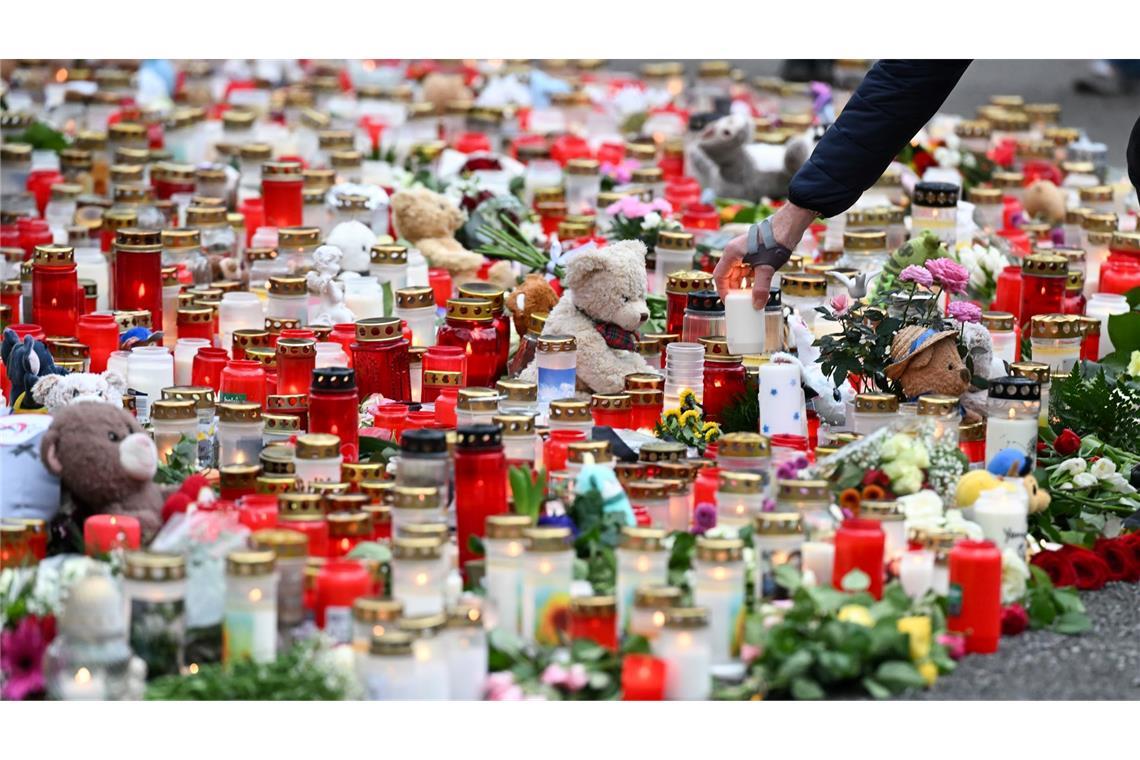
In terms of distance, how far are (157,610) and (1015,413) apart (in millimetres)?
1933

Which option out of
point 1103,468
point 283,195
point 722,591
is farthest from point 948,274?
point 283,195

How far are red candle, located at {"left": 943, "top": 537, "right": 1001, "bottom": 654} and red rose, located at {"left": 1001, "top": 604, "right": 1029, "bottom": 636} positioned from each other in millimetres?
80

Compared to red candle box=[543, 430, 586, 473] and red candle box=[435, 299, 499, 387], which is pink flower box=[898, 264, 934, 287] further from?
red candle box=[435, 299, 499, 387]

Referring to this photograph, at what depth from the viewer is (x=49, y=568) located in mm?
3779

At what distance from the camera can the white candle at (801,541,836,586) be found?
3.91 m

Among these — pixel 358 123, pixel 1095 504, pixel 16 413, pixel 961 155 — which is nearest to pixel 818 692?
pixel 1095 504

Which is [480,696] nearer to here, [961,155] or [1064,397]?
[1064,397]

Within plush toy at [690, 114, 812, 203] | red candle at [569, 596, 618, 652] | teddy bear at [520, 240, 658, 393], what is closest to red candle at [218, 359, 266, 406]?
teddy bear at [520, 240, 658, 393]

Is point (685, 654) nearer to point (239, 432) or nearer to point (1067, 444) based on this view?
point (239, 432)

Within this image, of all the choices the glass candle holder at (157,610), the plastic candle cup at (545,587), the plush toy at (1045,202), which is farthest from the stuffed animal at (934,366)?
the plush toy at (1045,202)

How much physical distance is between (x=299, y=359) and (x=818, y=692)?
5.88 feet

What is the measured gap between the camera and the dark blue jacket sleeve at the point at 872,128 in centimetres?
468

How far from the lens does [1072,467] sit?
464 centimetres

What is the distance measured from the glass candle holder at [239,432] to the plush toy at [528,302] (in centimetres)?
95
